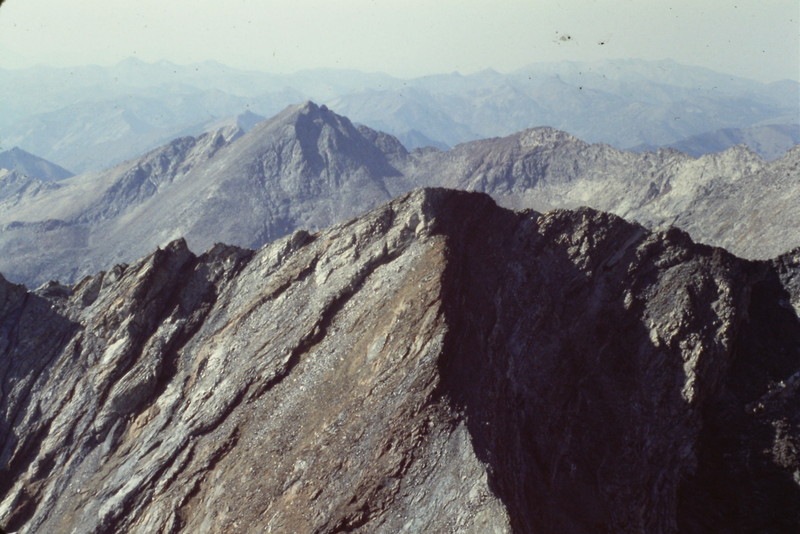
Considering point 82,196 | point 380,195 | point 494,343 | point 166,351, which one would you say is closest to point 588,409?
point 494,343

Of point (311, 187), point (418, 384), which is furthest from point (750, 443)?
point (311, 187)

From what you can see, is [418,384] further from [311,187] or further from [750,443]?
[311,187]

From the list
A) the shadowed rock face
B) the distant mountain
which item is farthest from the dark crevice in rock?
the distant mountain

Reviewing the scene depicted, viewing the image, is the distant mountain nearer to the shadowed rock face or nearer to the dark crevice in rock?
the dark crevice in rock

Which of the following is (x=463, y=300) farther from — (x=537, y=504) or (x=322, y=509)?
(x=322, y=509)

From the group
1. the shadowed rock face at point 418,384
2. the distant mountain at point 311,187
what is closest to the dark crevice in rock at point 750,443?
the shadowed rock face at point 418,384

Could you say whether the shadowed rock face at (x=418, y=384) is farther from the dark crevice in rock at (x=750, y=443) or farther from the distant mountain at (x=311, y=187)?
the distant mountain at (x=311, y=187)

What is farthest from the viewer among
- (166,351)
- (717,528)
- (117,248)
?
(117,248)
